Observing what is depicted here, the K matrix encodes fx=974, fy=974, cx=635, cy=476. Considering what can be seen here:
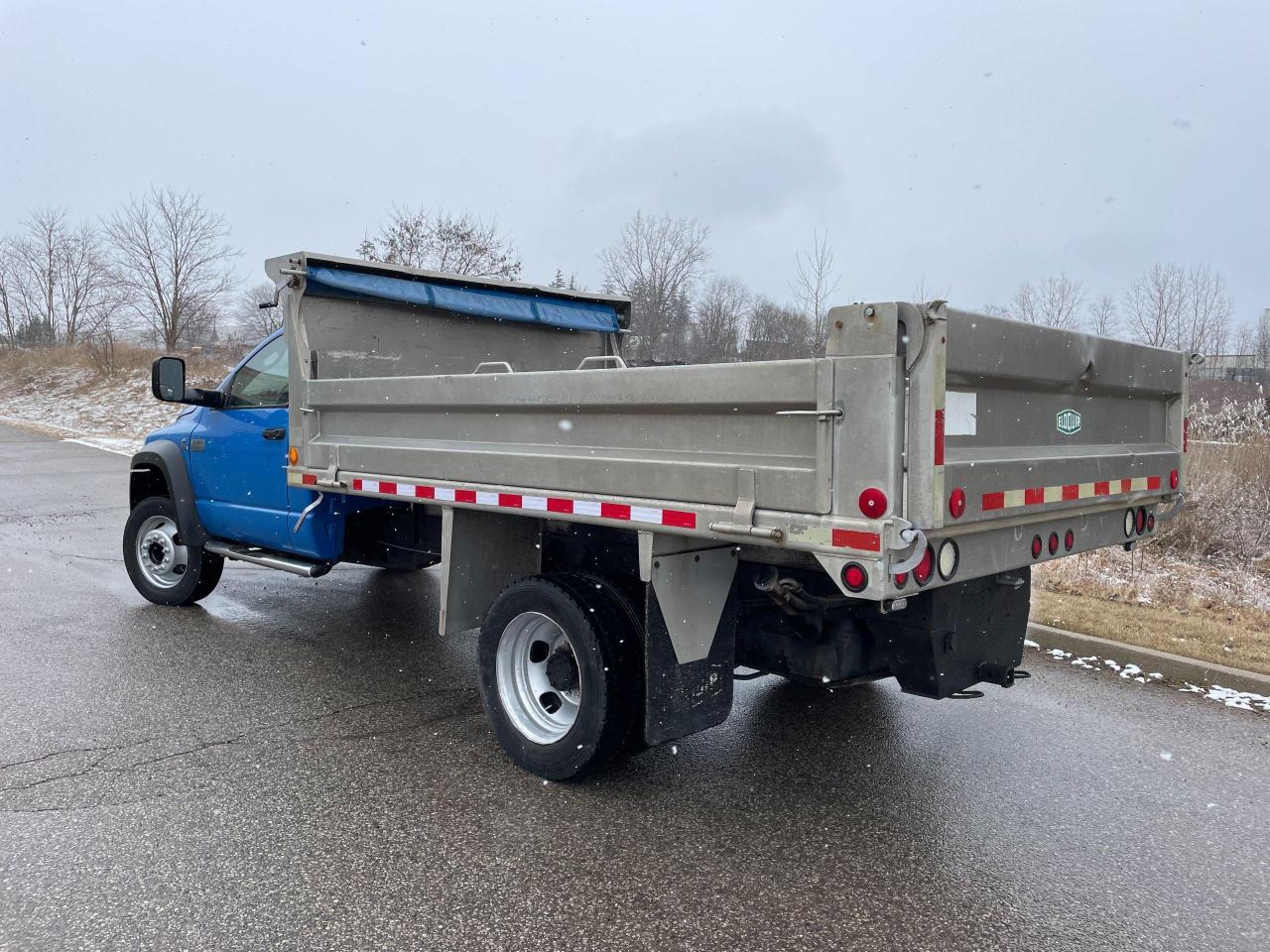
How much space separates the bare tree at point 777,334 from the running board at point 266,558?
376cm

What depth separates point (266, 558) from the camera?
6.21 m

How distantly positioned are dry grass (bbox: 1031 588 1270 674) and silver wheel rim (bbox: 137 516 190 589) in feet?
20.3

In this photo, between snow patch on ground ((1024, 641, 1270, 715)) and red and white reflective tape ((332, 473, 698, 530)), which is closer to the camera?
red and white reflective tape ((332, 473, 698, 530))

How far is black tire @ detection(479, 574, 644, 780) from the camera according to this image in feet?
13.0

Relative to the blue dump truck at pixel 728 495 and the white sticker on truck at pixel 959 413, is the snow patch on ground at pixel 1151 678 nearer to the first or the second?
the blue dump truck at pixel 728 495

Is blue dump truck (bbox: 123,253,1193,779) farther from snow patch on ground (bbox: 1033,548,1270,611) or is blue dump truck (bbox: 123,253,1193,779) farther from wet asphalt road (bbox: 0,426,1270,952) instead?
snow patch on ground (bbox: 1033,548,1270,611)

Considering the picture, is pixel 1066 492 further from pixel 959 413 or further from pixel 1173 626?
pixel 1173 626

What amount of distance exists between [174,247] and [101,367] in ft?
18.7

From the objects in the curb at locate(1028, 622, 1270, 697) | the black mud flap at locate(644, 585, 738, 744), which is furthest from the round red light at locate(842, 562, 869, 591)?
the curb at locate(1028, 622, 1270, 697)

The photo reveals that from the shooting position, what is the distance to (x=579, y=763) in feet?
13.2

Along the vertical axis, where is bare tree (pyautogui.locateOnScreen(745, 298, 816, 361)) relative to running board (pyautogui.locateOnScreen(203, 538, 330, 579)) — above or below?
above

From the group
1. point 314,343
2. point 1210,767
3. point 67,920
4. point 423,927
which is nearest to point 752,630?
point 423,927

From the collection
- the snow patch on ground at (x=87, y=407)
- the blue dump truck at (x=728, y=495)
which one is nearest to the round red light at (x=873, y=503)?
the blue dump truck at (x=728, y=495)

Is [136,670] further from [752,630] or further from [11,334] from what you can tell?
[11,334]
